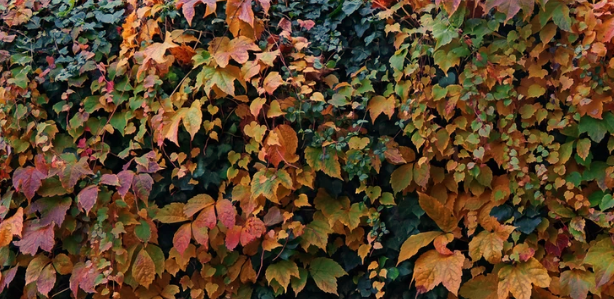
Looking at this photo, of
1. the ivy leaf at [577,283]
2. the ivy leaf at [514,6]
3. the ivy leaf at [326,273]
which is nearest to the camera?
the ivy leaf at [514,6]

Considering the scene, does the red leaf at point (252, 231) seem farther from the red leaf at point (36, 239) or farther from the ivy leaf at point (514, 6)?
the ivy leaf at point (514, 6)

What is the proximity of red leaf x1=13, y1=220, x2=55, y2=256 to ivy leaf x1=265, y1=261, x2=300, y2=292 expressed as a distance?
35.9 inches

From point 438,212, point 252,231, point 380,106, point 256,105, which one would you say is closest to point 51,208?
point 252,231

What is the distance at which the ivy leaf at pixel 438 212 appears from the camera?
7.46 ft

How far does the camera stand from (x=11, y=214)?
257 cm

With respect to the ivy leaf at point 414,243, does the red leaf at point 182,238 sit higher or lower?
lower

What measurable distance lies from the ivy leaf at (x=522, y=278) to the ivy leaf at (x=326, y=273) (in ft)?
2.01

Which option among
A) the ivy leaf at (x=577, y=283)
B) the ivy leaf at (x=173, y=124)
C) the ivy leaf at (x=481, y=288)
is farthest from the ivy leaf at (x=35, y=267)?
the ivy leaf at (x=577, y=283)

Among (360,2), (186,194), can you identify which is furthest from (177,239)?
(360,2)

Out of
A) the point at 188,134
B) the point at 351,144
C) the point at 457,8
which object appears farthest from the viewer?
the point at 188,134

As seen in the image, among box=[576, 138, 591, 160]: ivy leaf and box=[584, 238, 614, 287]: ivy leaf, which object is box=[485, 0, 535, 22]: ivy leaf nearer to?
box=[576, 138, 591, 160]: ivy leaf

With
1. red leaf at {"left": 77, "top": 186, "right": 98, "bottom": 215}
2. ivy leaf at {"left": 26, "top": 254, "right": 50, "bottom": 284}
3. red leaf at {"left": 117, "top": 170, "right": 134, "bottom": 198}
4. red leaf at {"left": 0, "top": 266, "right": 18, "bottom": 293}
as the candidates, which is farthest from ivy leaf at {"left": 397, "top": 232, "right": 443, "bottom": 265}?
red leaf at {"left": 0, "top": 266, "right": 18, "bottom": 293}

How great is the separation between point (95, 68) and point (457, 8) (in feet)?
4.95

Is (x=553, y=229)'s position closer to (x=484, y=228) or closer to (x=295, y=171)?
(x=484, y=228)
